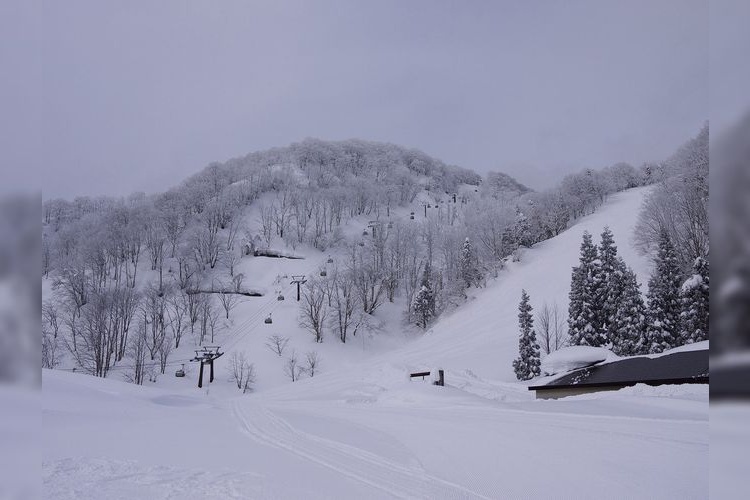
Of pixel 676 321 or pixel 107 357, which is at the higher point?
pixel 676 321

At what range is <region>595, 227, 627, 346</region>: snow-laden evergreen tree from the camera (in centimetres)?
3256

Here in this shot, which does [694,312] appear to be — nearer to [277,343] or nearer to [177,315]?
[277,343]

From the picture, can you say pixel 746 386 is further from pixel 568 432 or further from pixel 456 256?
pixel 456 256

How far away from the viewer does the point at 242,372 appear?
35.9 metres

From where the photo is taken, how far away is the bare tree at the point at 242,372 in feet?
117

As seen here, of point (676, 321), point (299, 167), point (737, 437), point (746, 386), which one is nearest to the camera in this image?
point (746, 386)

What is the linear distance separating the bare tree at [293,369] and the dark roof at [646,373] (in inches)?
944

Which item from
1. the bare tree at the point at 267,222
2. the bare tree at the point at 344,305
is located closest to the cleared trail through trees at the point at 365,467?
the bare tree at the point at 344,305

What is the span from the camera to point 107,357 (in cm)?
3422

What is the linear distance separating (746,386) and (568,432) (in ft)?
21.3

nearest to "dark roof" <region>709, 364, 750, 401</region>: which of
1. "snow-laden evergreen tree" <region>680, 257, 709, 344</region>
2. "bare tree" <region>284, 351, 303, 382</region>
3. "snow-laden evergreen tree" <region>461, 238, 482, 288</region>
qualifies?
"snow-laden evergreen tree" <region>680, 257, 709, 344</region>

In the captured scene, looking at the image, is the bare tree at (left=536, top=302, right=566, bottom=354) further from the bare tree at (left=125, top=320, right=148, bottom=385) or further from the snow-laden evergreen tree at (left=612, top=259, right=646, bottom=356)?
the bare tree at (left=125, top=320, right=148, bottom=385)

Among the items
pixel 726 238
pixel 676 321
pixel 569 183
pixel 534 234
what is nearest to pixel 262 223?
pixel 534 234

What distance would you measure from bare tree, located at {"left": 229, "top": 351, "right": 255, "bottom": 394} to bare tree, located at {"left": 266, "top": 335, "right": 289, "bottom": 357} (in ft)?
9.16
